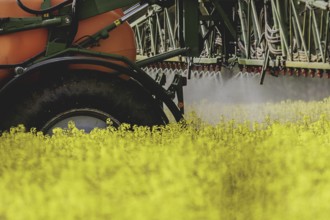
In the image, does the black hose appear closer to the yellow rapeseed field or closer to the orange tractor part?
the orange tractor part

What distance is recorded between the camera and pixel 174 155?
4883 millimetres

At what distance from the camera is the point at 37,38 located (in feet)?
20.0

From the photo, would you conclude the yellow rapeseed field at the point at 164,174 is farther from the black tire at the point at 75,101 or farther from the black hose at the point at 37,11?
the black hose at the point at 37,11

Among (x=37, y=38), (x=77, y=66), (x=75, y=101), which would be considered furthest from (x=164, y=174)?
(x=37, y=38)

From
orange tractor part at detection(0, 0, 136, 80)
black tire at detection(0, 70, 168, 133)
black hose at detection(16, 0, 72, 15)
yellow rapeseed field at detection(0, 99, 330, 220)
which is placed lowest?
yellow rapeseed field at detection(0, 99, 330, 220)

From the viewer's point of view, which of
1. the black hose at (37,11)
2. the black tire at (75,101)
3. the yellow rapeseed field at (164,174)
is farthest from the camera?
the black hose at (37,11)

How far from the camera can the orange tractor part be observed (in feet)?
20.0

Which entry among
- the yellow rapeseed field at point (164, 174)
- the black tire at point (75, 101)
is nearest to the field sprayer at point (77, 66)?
the black tire at point (75, 101)

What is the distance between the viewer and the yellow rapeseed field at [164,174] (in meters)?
4.00

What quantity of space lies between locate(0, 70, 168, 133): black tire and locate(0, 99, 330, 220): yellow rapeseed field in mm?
124

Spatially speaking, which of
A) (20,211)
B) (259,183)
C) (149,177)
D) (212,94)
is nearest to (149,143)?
(149,177)

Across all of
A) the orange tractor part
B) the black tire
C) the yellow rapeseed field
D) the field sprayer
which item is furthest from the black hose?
the yellow rapeseed field

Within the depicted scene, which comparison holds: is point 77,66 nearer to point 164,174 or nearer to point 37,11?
point 37,11

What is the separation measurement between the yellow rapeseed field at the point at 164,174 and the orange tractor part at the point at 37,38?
671mm
